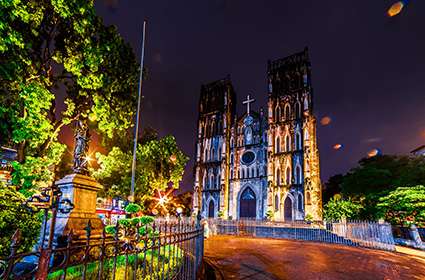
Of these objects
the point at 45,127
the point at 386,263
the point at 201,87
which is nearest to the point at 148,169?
the point at 45,127

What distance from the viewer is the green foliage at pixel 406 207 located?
47.1 feet

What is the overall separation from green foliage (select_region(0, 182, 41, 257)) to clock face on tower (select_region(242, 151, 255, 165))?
30.5 m

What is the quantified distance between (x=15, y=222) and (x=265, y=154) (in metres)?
31.1

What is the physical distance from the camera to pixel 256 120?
35.8m

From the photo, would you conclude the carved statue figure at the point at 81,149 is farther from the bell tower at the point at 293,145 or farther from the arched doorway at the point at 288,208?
the arched doorway at the point at 288,208

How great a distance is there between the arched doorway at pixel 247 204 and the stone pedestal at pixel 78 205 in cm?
2780

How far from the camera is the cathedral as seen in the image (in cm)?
2964

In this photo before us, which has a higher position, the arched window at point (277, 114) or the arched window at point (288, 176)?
the arched window at point (277, 114)

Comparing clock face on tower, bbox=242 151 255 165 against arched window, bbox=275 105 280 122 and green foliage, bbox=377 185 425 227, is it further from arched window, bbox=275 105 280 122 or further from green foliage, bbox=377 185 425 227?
green foliage, bbox=377 185 425 227

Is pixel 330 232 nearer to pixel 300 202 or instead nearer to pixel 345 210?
pixel 345 210

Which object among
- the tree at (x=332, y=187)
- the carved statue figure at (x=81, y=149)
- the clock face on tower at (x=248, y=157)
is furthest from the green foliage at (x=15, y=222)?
the tree at (x=332, y=187)

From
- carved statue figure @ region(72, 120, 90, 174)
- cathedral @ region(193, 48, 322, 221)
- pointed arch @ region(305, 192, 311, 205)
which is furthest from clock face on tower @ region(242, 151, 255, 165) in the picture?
carved statue figure @ region(72, 120, 90, 174)

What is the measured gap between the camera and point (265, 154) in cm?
3366

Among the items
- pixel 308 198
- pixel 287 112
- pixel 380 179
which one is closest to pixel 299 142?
pixel 287 112
